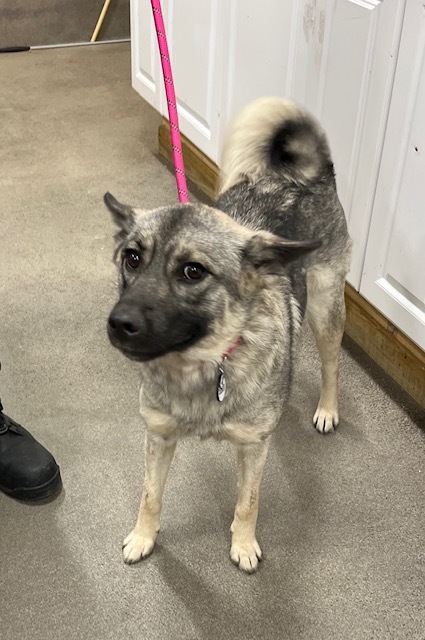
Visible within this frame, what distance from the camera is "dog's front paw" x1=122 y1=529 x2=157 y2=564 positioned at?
4.96 ft

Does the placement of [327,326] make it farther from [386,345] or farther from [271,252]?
[271,252]

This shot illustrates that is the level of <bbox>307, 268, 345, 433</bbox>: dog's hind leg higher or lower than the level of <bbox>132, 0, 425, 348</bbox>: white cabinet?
lower

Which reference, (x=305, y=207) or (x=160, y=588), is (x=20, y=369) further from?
(x=305, y=207)

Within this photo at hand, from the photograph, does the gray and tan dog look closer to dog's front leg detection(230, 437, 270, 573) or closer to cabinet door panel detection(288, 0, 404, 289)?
dog's front leg detection(230, 437, 270, 573)

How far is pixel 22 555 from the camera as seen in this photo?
1518 mm

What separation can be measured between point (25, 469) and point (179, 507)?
1.25ft

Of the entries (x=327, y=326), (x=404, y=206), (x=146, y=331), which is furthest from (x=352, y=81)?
(x=146, y=331)

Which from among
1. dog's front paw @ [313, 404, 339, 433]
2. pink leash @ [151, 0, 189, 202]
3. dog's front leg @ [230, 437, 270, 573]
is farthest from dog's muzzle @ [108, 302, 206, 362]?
dog's front paw @ [313, 404, 339, 433]

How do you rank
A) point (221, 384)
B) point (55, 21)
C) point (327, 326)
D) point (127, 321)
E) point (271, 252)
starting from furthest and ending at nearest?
point (55, 21), point (327, 326), point (221, 384), point (271, 252), point (127, 321)

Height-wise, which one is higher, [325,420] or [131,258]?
[131,258]

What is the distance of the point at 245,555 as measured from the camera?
151 cm

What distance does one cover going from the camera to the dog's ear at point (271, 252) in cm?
116

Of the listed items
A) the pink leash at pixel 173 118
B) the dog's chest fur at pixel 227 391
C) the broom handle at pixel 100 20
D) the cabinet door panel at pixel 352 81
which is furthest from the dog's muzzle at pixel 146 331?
the broom handle at pixel 100 20

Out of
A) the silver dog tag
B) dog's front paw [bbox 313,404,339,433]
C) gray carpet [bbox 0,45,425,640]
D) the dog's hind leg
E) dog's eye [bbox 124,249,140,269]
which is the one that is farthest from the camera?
dog's front paw [bbox 313,404,339,433]
